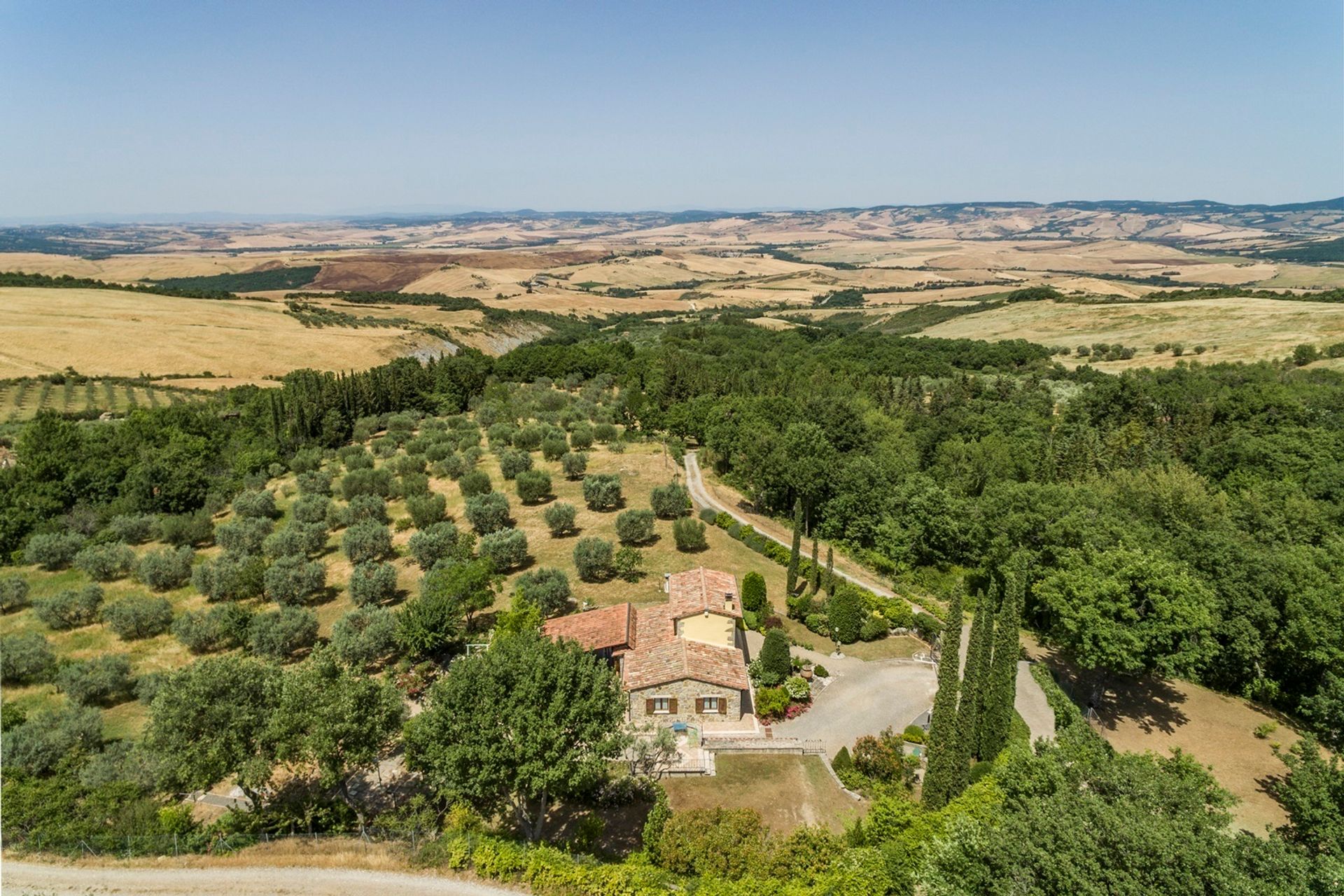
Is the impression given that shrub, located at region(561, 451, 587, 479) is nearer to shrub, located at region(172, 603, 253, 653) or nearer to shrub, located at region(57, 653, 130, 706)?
shrub, located at region(172, 603, 253, 653)

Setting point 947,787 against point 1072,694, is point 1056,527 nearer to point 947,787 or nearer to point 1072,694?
point 1072,694

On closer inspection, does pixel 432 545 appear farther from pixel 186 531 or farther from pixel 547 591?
pixel 186 531

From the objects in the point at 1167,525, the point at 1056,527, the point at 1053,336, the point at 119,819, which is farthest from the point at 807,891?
the point at 1053,336

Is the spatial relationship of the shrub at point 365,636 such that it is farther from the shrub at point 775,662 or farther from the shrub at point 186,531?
the shrub at point 186,531

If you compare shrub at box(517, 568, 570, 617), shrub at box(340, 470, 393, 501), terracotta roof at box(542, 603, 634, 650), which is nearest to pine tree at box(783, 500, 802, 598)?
terracotta roof at box(542, 603, 634, 650)

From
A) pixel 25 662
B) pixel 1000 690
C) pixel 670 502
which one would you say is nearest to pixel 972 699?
pixel 1000 690

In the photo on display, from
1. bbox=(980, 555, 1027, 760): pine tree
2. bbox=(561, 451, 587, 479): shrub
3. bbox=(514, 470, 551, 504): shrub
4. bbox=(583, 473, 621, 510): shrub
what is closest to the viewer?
bbox=(980, 555, 1027, 760): pine tree
